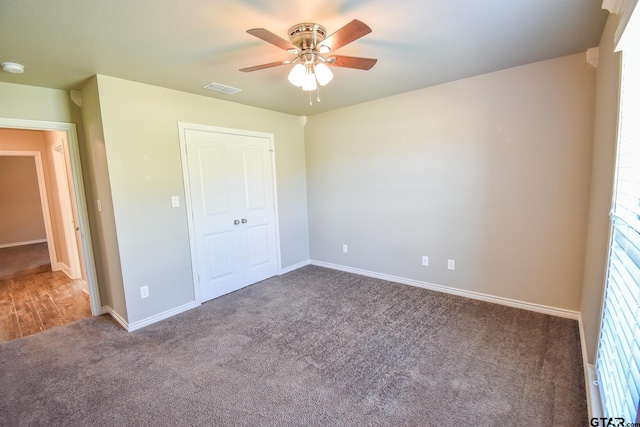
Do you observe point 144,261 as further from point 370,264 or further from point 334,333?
point 370,264

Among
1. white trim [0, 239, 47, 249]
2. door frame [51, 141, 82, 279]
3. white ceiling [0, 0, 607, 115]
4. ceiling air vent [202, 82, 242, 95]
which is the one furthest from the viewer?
white trim [0, 239, 47, 249]

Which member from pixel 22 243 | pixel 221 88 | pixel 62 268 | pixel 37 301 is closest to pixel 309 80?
pixel 221 88

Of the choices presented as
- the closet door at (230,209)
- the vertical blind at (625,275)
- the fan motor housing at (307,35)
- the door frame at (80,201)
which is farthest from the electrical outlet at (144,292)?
the vertical blind at (625,275)

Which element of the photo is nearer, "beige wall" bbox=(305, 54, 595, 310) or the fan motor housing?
the fan motor housing

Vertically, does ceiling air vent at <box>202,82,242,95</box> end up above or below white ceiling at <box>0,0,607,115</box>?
above

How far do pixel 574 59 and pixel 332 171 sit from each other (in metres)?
2.81

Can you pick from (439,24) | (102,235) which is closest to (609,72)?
(439,24)

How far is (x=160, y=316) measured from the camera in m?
3.05

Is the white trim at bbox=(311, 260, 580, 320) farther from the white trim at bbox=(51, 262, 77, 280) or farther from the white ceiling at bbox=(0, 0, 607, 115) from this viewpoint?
the white trim at bbox=(51, 262, 77, 280)

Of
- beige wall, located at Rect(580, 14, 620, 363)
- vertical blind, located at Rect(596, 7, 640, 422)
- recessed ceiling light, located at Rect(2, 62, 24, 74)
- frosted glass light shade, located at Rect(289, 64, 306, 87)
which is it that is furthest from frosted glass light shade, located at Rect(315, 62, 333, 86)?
recessed ceiling light, located at Rect(2, 62, 24, 74)

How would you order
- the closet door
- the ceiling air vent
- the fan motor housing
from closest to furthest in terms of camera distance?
1. the fan motor housing
2. the ceiling air vent
3. the closet door

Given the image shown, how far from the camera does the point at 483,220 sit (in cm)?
306

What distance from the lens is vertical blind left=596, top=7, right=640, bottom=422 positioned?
1.08 m

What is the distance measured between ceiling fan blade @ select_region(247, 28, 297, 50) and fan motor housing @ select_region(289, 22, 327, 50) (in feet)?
0.30
